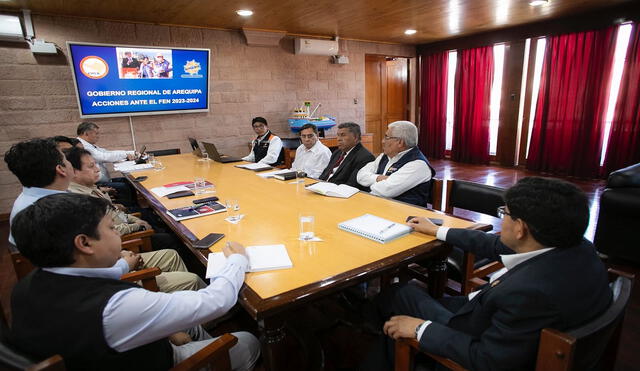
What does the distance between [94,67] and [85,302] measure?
15.0 feet

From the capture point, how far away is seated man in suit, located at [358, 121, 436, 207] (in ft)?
7.72

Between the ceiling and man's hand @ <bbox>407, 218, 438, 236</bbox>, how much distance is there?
3.24 meters

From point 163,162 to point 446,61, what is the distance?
569 centimetres

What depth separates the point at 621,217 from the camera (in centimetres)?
255

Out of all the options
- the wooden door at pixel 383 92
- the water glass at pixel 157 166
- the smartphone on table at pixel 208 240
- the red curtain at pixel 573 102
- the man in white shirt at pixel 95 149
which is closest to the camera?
the smartphone on table at pixel 208 240

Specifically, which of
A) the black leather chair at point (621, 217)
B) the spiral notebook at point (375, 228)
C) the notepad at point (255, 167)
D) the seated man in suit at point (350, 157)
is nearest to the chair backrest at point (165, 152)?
the notepad at point (255, 167)

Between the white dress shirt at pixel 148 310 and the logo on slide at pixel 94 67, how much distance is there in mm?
4389

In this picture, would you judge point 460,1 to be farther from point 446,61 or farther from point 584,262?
point 584,262

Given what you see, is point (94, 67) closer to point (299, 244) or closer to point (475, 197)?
point (299, 244)

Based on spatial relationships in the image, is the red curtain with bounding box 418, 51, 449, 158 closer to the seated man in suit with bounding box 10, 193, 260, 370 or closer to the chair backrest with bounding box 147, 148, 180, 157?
the chair backrest with bounding box 147, 148, 180, 157

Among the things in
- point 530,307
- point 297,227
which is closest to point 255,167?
point 297,227

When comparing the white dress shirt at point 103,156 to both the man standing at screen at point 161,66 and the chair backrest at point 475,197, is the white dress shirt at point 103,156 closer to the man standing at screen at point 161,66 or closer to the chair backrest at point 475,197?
the man standing at screen at point 161,66

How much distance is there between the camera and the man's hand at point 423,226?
5.06 ft

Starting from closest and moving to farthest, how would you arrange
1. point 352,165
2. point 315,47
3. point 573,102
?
point 352,165
point 573,102
point 315,47
